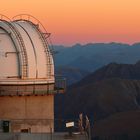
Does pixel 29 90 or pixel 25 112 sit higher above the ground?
pixel 29 90

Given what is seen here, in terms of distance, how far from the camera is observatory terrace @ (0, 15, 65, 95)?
1457 inches

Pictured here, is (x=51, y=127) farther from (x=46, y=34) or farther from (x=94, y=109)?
(x=94, y=109)

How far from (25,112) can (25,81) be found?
6.63 feet

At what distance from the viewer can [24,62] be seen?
37.4m

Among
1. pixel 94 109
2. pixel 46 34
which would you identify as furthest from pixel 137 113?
pixel 46 34

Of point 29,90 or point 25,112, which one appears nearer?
point 29,90

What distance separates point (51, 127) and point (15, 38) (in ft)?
21.3

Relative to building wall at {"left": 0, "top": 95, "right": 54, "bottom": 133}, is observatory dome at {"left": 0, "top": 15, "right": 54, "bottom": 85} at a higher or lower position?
higher

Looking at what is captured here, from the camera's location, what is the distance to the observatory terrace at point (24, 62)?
1457 inches

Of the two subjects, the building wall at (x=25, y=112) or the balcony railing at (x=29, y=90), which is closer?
the balcony railing at (x=29, y=90)

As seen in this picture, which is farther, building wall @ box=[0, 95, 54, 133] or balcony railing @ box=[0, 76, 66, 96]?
building wall @ box=[0, 95, 54, 133]

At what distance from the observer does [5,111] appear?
37094 mm

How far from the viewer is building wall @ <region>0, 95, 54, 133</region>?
37.0 m

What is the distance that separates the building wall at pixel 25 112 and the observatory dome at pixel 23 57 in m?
1.13
